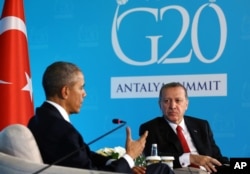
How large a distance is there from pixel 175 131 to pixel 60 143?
172cm

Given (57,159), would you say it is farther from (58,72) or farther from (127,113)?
(127,113)

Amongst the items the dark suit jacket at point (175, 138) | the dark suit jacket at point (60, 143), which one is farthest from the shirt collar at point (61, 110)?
the dark suit jacket at point (175, 138)

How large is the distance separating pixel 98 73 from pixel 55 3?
0.89 m

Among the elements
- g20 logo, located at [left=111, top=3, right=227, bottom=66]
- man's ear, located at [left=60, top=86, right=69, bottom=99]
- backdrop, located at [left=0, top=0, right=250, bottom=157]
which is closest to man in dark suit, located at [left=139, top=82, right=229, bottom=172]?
backdrop, located at [left=0, top=0, right=250, bottom=157]

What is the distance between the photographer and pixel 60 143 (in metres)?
3.08

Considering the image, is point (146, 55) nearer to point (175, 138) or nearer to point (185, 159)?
point (175, 138)

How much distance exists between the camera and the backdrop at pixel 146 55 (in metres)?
5.63

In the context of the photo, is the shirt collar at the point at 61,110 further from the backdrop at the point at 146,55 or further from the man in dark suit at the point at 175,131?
the backdrop at the point at 146,55

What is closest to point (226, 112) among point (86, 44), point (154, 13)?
point (154, 13)

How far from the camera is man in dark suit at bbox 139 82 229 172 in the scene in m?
4.46

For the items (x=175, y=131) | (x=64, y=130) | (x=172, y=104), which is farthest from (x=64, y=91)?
(x=175, y=131)

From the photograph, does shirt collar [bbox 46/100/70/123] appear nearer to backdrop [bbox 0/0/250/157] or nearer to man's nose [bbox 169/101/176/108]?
man's nose [bbox 169/101/176/108]

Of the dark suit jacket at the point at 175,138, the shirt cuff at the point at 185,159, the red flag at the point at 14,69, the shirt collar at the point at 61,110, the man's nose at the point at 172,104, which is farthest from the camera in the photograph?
the red flag at the point at 14,69

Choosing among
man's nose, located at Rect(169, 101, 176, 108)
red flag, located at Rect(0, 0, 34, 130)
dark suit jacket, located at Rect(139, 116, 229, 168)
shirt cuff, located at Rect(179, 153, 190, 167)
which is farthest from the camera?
red flag, located at Rect(0, 0, 34, 130)
